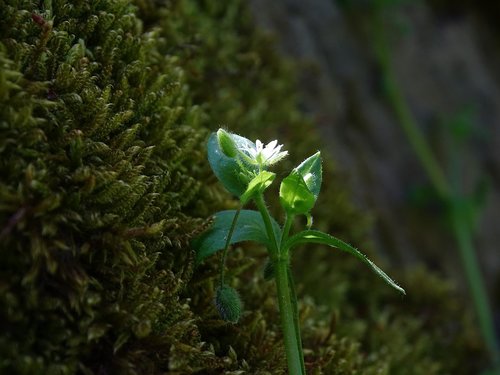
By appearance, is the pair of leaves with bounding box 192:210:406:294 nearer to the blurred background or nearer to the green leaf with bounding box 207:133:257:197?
the green leaf with bounding box 207:133:257:197

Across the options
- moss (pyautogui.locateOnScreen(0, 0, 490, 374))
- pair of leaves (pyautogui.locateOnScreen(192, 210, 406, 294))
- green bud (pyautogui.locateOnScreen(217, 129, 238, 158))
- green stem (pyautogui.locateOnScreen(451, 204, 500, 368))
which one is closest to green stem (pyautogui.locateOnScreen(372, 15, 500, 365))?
green stem (pyautogui.locateOnScreen(451, 204, 500, 368))

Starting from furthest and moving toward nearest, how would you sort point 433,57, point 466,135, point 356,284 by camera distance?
point 433,57 < point 466,135 < point 356,284

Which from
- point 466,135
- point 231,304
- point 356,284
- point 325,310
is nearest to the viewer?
point 231,304

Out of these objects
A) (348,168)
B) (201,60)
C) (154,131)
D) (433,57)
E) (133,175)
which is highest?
(433,57)

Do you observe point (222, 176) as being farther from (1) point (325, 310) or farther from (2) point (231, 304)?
(1) point (325, 310)

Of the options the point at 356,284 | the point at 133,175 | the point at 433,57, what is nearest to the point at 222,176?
the point at 133,175

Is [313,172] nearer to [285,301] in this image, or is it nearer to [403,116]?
[285,301]
